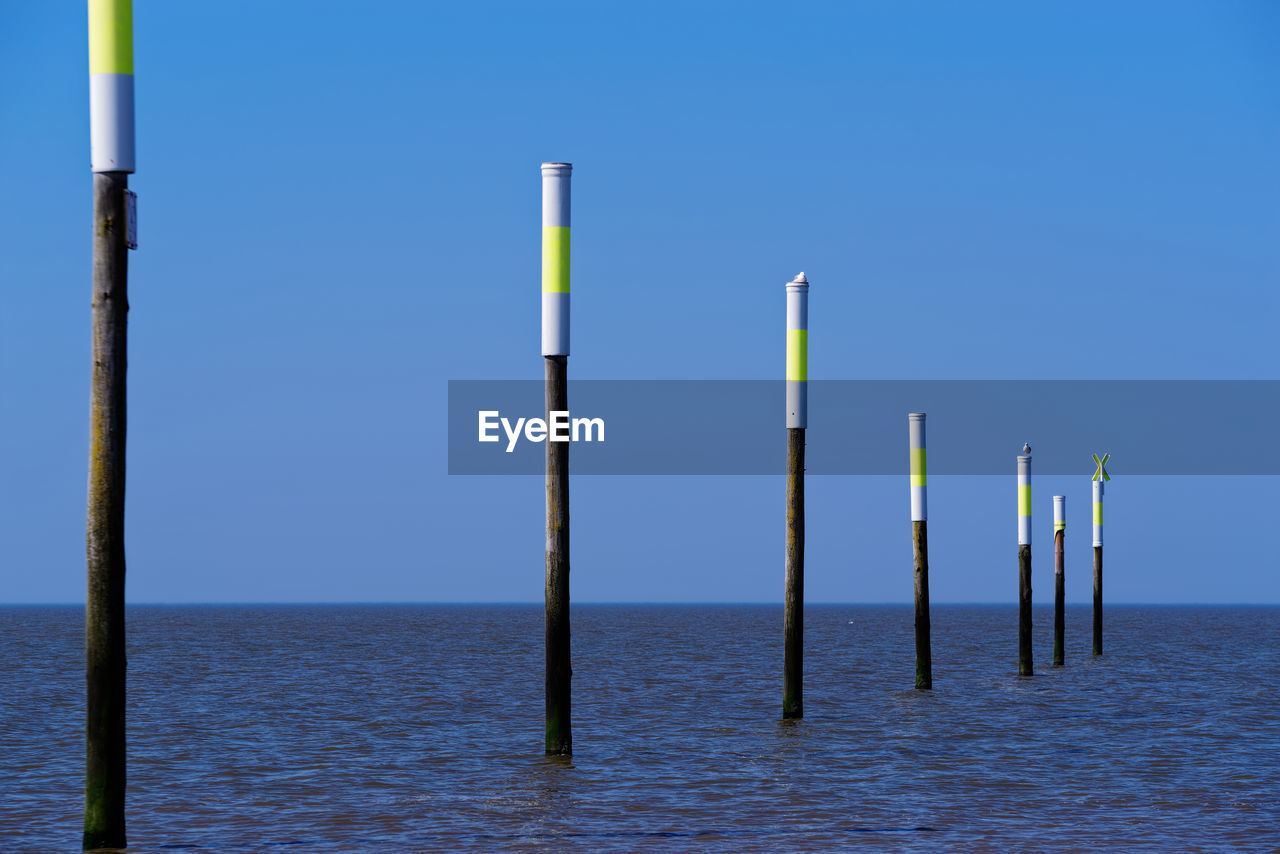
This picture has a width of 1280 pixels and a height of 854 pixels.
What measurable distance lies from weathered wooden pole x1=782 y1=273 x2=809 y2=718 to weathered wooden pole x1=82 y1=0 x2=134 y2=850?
498 inches

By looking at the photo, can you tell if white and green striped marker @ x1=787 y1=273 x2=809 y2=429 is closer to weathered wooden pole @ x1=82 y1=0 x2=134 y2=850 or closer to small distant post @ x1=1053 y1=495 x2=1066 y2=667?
weathered wooden pole @ x1=82 y1=0 x2=134 y2=850

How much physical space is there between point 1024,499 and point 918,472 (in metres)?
7.96

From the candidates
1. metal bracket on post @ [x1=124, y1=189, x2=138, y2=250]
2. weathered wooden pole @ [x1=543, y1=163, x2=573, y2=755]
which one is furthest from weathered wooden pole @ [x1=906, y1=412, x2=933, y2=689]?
metal bracket on post @ [x1=124, y1=189, x2=138, y2=250]

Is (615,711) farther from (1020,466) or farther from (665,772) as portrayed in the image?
(1020,466)

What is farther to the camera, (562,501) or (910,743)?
(910,743)

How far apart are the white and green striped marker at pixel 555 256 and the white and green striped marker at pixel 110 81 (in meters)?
6.22

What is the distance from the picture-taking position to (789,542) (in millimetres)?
23281

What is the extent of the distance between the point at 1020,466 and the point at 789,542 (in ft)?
45.4

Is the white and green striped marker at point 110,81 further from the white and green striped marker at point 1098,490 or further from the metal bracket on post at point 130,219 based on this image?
the white and green striped marker at point 1098,490

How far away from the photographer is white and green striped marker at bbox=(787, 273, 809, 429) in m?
22.5

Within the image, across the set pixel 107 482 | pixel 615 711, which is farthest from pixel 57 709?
pixel 107 482

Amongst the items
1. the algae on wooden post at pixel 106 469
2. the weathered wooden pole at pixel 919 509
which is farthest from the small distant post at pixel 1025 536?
the algae on wooden post at pixel 106 469

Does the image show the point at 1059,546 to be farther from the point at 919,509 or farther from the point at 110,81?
the point at 110,81

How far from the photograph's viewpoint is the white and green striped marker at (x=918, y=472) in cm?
2877
